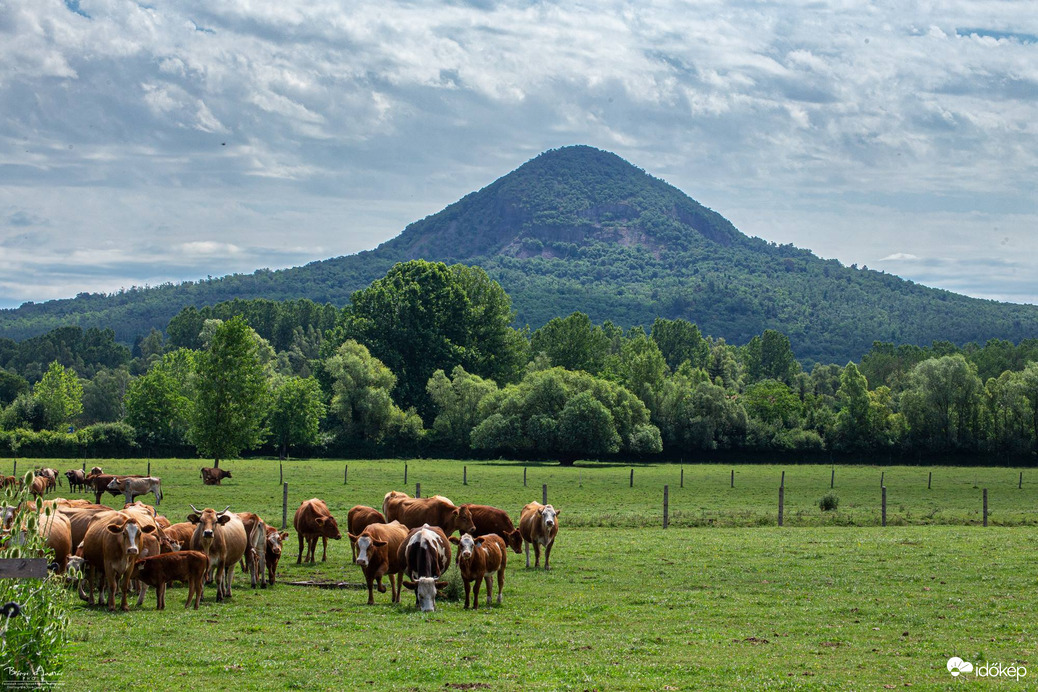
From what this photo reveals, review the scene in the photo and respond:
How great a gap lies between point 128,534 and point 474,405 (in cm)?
6590

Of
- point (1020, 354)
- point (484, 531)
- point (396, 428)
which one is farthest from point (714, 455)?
point (1020, 354)

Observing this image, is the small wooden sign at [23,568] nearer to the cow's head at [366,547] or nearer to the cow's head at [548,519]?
the cow's head at [366,547]

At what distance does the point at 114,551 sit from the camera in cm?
1700

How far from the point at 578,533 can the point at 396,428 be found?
5179 centimetres

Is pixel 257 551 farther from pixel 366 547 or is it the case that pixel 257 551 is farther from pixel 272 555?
pixel 366 547

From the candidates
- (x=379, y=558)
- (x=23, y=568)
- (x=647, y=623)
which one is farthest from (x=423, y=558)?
(x=23, y=568)

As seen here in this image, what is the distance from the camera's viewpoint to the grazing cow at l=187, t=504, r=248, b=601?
1795 cm

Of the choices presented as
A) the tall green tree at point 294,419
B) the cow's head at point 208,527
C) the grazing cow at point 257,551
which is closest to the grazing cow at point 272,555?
the grazing cow at point 257,551

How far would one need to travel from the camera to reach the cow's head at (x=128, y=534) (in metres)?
16.8

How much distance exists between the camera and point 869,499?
45.9 metres

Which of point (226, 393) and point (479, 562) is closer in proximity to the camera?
point (479, 562)

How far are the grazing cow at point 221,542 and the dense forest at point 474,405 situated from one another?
122ft

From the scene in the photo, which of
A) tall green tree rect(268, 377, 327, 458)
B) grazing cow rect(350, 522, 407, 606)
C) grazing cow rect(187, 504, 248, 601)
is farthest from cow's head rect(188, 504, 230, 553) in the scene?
tall green tree rect(268, 377, 327, 458)

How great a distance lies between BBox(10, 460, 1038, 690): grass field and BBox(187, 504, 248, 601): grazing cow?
18.8 inches
